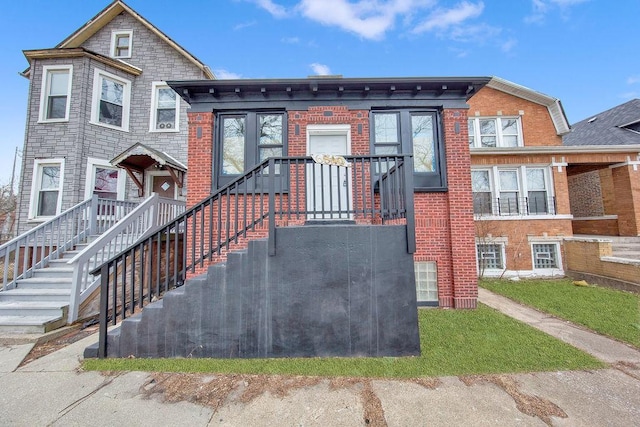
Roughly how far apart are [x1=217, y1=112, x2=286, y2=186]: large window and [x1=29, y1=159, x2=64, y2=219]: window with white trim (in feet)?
20.8

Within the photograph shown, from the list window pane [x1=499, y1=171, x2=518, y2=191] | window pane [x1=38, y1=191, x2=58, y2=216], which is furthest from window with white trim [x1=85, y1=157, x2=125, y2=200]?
window pane [x1=499, y1=171, x2=518, y2=191]

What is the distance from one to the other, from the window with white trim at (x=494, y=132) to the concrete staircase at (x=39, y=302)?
43.8ft

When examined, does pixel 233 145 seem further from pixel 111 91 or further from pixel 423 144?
pixel 111 91

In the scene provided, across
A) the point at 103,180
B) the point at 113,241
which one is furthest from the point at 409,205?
the point at 103,180

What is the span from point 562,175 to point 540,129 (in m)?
2.96

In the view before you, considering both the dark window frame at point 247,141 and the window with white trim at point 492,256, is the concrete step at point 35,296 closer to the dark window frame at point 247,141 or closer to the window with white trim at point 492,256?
the dark window frame at point 247,141

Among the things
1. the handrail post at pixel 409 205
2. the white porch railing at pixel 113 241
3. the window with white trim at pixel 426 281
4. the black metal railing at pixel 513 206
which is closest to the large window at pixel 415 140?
the window with white trim at pixel 426 281

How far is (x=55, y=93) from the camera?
8500mm

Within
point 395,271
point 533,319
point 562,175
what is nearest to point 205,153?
point 395,271

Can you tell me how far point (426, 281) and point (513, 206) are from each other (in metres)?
6.02

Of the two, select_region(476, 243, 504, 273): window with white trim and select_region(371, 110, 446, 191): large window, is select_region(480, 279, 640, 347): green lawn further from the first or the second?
select_region(371, 110, 446, 191): large window

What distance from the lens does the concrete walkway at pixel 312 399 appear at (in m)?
2.38

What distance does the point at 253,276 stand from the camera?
3.66 meters

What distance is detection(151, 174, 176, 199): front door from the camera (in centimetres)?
857
